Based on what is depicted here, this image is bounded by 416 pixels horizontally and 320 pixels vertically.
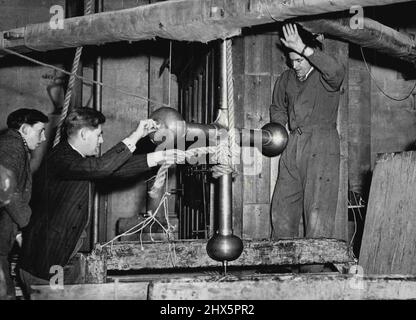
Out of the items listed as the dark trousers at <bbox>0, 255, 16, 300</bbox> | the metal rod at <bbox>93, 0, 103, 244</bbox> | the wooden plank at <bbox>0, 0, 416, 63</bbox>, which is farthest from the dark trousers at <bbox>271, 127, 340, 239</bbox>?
the metal rod at <bbox>93, 0, 103, 244</bbox>

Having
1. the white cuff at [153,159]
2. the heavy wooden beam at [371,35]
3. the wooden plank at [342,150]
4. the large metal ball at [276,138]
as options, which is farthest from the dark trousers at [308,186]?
the white cuff at [153,159]

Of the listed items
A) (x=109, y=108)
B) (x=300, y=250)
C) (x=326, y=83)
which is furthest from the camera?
(x=109, y=108)

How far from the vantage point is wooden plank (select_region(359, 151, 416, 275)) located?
146 inches

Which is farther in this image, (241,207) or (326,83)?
(241,207)

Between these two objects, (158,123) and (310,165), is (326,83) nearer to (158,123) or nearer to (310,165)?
(310,165)

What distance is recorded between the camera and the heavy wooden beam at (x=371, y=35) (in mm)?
4031

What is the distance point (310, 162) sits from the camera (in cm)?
471

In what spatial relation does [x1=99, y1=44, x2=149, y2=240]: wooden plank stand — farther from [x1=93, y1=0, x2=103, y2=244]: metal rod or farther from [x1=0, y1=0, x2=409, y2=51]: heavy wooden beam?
[x1=0, y1=0, x2=409, y2=51]: heavy wooden beam

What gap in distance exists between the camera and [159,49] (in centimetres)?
805

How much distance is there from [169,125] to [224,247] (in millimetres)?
1042

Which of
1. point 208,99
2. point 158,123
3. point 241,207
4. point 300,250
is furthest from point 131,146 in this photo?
point 208,99

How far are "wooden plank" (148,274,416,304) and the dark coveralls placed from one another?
2034 mm

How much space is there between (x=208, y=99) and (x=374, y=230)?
2.49 meters

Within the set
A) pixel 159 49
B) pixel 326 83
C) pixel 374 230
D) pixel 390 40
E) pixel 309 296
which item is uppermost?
pixel 159 49
